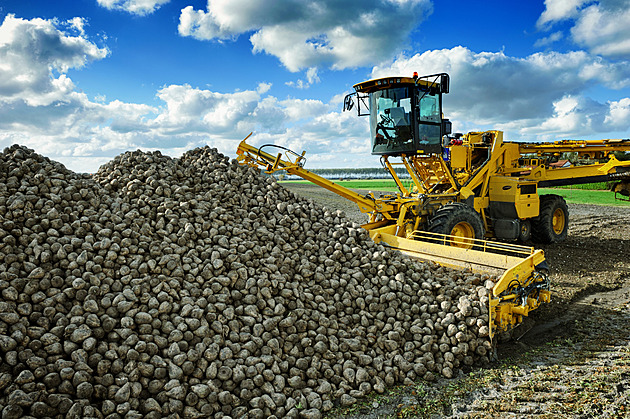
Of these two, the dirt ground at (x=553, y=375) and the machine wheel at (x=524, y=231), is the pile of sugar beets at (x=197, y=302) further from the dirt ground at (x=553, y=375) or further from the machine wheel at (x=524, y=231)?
the machine wheel at (x=524, y=231)

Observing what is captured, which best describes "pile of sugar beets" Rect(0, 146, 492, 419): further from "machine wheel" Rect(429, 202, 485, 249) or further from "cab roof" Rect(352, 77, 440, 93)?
"cab roof" Rect(352, 77, 440, 93)

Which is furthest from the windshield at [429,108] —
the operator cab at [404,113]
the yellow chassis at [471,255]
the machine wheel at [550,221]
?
the machine wheel at [550,221]

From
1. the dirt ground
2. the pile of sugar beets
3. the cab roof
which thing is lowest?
the dirt ground

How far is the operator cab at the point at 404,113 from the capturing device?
7270 millimetres

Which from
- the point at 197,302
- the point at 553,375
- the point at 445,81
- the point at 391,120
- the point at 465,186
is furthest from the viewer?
the point at 465,186

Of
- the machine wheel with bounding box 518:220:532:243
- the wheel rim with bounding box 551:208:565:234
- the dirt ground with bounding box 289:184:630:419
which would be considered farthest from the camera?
the wheel rim with bounding box 551:208:565:234

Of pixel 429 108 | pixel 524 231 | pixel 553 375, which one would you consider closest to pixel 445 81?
pixel 429 108

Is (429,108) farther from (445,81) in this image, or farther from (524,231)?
(524,231)

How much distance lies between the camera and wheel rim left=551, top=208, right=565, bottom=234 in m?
11.0

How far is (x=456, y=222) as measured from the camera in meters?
7.23

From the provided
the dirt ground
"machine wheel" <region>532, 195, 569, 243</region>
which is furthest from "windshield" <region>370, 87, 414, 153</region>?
"machine wheel" <region>532, 195, 569, 243</region>

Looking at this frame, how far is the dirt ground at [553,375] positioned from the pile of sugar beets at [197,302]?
243mm

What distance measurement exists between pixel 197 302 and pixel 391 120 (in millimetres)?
4817

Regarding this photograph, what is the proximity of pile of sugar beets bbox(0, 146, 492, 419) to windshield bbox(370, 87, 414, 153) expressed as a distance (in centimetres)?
232
